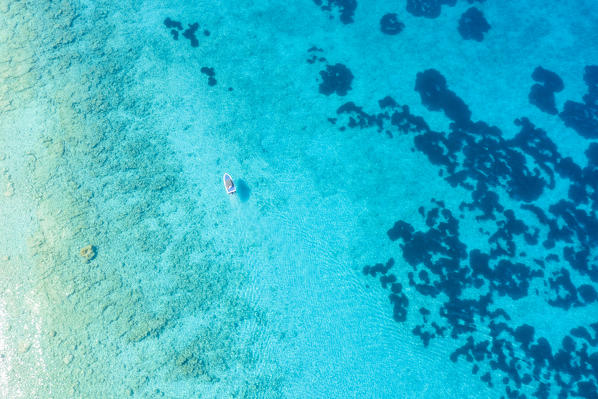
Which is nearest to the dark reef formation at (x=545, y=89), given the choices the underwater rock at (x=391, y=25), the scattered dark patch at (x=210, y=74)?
the underwater rock at (x=391, y=25)

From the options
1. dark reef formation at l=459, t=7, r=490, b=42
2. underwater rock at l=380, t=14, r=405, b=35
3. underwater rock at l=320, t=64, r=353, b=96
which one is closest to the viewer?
underwater rock at l=320, t=64, r=353, b=96

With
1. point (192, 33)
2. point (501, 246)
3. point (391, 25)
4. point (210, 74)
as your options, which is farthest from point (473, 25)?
point (192, 33)

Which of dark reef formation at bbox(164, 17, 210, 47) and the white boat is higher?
dark reef formation at bbox(164, 17, 210, 47)

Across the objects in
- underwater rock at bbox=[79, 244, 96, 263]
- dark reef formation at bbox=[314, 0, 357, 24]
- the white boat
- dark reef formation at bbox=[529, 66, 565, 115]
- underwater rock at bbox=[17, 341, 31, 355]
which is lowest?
underwater rock at bbox=[17, 341, 31, 355]

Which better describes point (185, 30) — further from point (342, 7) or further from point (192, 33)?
point (342, 7)

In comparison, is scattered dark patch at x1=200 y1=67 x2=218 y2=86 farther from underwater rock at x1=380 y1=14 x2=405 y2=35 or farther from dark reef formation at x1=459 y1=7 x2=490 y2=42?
dark reef formation at x1=459 y1=7 x2=490 y2=42

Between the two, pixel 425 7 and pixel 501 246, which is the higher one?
pixel 425 7

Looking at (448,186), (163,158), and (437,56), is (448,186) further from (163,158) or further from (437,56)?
(163,158)

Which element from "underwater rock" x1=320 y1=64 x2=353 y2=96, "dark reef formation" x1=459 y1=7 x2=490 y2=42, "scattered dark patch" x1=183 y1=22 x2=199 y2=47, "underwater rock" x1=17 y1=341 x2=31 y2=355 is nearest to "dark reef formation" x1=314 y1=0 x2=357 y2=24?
"underwater rock" x1=320 y1=64 x2=353 y2=96
